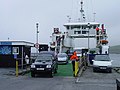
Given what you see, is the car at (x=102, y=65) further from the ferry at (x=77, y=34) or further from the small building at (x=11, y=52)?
the ferry at (x=77, y=34)

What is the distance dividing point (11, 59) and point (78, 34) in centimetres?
2299

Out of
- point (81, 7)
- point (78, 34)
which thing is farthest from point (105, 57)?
point (81, 7)

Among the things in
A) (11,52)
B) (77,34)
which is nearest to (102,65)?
(11,52)

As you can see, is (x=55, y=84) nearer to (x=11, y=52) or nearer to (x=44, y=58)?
(x=44, y=58)

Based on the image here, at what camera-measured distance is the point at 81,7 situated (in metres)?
59.1

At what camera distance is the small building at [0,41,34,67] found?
30.7 meters

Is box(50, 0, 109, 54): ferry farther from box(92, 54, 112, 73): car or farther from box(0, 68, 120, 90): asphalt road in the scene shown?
box(0, 68, 120, 90): asphalt road

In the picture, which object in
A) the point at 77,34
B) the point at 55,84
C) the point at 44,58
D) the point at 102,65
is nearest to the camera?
the point at 55,84

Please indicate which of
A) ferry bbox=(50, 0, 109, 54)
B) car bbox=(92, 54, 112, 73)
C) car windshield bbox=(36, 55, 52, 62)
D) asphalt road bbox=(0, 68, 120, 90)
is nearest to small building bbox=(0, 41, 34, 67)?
car windshield bbox=(36, 55, 52, 62)

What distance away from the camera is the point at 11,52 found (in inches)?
1242

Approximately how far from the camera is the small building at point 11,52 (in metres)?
30.7

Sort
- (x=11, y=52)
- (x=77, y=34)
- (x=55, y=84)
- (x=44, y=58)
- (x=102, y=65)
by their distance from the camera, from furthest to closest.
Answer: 1. (x=77, y=34)
2. (x=11, y=52)
3. (x=102, y=65)
4. (x=44, y=58)
5. (x=55, y=84)

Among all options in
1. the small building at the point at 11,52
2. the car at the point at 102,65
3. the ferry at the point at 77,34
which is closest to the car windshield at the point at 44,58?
the small building at the point at 11,52

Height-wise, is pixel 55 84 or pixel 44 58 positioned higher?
pixel 44 58
